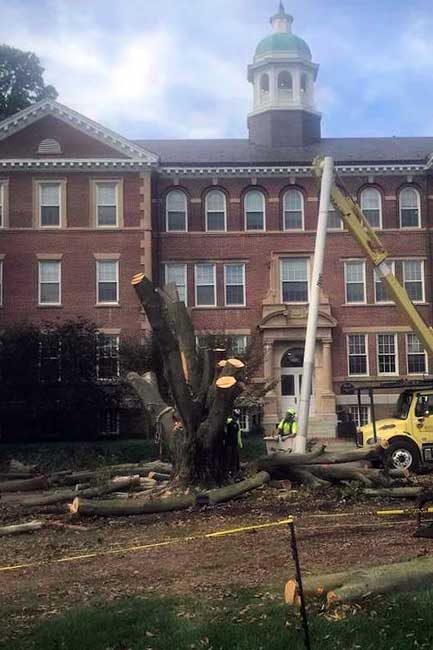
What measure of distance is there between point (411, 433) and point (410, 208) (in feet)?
56.4

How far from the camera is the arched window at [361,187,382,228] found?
34969mm

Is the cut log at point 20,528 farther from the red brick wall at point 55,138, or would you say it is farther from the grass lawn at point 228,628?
the red brick wall at point 55,138

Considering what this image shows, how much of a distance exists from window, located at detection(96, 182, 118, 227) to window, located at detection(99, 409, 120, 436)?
833 centimetres

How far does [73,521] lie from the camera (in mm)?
11594

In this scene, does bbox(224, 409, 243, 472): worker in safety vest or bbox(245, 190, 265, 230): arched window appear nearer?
bbox(224, 409, 243, 472): worker in safety vest

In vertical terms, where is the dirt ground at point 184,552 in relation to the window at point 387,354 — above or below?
below

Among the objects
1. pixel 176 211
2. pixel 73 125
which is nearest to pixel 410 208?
pixel 176 211

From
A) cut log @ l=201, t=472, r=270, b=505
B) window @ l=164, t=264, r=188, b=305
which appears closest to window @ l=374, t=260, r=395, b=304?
window @ l=164, t=264, r=188, b=305

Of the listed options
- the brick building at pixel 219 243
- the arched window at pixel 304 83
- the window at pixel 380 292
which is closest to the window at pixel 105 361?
the brick building at pixel 219 243

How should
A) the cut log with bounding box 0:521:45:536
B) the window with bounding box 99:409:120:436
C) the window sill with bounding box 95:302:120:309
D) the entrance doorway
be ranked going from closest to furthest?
the cut log with bounding box 0:521:45:536 → the window with bounding box 99:409:120:436 → the window sill with bounding box 95:302:120:309 → the entrance doorway

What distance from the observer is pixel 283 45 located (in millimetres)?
41375

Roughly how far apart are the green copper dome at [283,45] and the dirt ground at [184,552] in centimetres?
3317

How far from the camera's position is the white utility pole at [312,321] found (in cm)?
1944

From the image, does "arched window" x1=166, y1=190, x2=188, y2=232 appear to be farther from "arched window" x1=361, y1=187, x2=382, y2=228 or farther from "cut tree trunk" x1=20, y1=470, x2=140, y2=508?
"cut tree trunk" x1=20, y1=470, x2=140, y2=508
